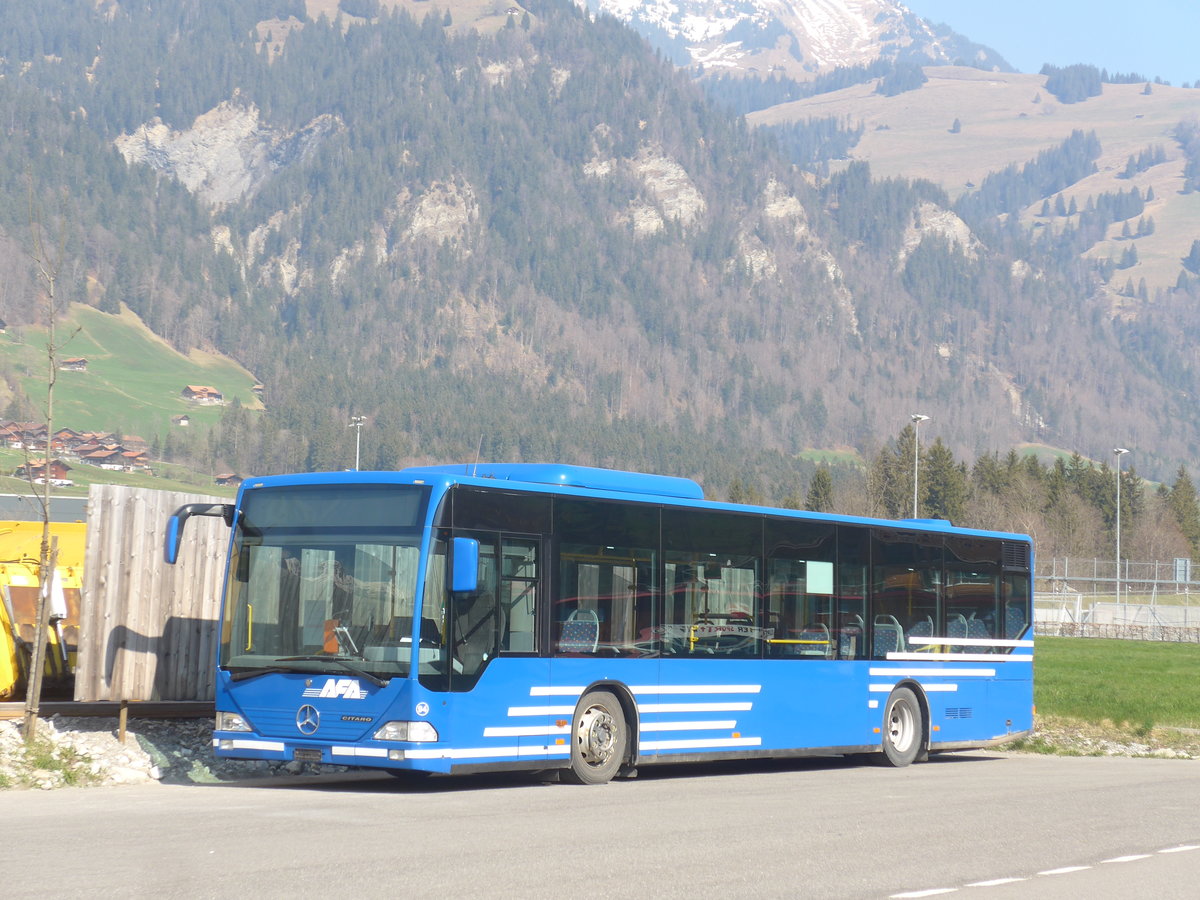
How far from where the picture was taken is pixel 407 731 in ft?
42.0

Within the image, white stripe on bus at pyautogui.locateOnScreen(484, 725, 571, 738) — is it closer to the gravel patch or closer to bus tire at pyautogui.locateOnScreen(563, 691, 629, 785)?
bus tire at pyautogui.locateOnScreen(563, 691, 629, 785)

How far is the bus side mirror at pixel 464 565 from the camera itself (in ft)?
41.8

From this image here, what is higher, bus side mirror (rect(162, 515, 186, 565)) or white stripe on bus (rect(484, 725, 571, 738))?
bus side mirror (rect(162, 515, 186, 565))

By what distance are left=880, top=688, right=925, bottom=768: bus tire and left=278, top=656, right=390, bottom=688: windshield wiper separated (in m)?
7.22

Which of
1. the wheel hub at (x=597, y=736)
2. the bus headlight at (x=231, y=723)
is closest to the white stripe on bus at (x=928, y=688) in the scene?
the wheel hub at (x=597, y=736)

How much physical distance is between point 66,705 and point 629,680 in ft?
17.3

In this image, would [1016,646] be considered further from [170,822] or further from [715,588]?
[170,822]

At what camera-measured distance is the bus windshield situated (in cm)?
1307

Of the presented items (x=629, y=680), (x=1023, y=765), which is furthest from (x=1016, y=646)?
(x=629, y=680)

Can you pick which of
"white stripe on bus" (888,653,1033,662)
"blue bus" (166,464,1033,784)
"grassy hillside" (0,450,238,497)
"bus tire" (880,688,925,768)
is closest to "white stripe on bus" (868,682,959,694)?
"blue bus" (166,464,1033,784)

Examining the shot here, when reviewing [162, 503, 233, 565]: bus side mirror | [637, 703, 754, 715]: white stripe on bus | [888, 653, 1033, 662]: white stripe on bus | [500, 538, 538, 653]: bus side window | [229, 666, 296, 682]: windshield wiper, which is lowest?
[637, 703, 754, 715]: white stripe on bus

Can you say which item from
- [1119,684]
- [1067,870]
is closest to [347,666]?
[1067,870]

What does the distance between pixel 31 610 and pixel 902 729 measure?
9.64 metres

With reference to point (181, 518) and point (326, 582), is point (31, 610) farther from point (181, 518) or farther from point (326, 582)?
point (326, 582)
